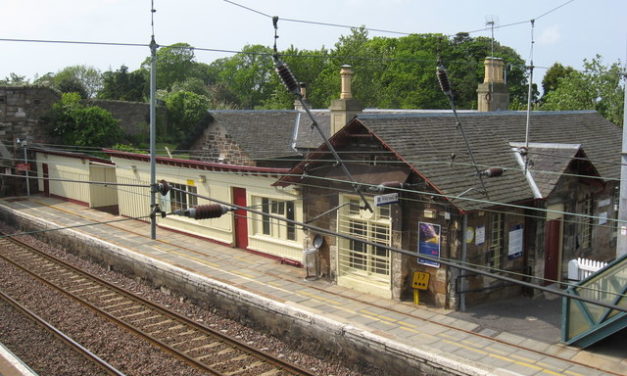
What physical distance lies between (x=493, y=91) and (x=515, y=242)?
34.1ft

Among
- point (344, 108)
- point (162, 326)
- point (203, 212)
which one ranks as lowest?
point (162, 326)

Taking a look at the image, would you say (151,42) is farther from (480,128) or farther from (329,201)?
(480,128)

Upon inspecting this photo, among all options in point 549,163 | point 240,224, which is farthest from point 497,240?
point 240,224

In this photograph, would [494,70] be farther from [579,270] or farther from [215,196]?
[215,196]

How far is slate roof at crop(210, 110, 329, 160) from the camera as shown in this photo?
24453 mm

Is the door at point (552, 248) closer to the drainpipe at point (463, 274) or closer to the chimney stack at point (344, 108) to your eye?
the drainpipe at point (463, 274)

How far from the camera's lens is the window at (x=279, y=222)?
17.8 m

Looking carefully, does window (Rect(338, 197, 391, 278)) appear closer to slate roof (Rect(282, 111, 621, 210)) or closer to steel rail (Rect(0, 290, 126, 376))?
slate roof (Rect(282, 111, 621, 210))

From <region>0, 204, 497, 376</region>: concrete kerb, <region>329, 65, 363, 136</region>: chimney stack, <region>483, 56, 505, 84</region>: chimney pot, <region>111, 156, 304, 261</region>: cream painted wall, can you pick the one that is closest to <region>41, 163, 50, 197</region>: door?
<region>111, 156, 304, 261</region>: cream painted wall

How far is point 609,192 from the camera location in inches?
709

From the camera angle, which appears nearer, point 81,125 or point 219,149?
point 219,149

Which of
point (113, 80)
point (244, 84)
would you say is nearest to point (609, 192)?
point (113, 80)

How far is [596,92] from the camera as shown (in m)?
31.9

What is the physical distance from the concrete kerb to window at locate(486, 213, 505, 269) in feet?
14.7
